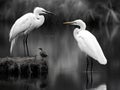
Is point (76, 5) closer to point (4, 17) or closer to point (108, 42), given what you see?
point (4, 17)

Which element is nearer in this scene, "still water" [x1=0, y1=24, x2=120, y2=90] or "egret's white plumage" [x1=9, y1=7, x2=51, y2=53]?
"still water" [x1=0, y1=24, x2=120, y2=90]

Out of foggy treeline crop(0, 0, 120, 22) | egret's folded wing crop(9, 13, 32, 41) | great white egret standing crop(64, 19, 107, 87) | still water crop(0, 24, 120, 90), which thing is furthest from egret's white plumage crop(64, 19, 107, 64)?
foggy treeline crop(0, 0, 120, 22)

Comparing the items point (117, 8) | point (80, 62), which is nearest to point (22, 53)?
point (80, 62)

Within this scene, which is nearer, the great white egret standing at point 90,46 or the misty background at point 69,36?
the great white egret standing at point 90,46

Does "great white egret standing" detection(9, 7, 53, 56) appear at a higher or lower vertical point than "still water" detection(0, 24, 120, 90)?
higher

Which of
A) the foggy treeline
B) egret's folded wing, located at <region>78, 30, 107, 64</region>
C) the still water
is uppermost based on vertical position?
the foggy treeline

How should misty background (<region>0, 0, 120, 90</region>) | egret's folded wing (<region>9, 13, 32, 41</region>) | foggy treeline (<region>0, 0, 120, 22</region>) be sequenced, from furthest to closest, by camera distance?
1. foggy treeline (<region>0, 0, 120, 22</region>)
2. egret's folded wing (<region>9, 13, 32, 41</region>)
3. misty background (<region>0, 0, 120, 90</region>)

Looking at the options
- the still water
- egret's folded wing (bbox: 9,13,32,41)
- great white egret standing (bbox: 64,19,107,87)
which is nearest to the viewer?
the still water

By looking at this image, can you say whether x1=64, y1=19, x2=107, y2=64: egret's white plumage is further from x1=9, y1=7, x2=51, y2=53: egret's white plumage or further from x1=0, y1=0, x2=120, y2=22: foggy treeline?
x1=0, y1=0, x2=120, y2=22: foggy treeline

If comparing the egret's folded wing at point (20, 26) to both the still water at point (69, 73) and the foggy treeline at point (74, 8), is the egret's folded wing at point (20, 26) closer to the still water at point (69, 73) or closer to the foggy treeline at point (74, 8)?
the still water at point (69, 73)

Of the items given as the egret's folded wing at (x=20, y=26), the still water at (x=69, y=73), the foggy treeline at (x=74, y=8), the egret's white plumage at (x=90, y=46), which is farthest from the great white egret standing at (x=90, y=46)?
the foggy treeline at (x=74, y=8)

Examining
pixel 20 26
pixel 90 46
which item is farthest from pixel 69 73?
pixel 20 26

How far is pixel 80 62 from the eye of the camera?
11078 millimetres

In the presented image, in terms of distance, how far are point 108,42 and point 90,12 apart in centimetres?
839
